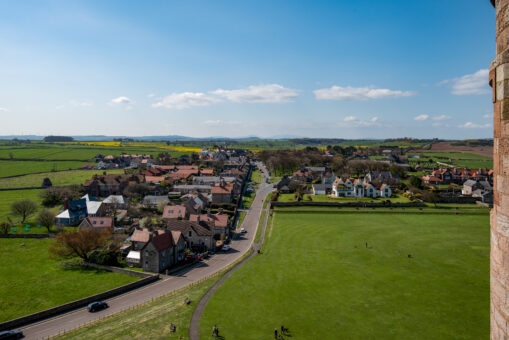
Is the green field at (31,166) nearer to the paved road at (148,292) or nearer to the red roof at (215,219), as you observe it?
the red roof at (215,219)

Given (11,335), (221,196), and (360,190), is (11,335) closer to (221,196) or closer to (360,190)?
(221,196)

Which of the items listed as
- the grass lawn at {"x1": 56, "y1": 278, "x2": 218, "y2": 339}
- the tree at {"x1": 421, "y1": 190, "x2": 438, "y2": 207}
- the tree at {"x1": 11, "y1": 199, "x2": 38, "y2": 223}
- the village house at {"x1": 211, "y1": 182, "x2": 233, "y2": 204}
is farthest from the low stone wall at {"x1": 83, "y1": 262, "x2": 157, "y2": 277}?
the tree at {"x1": 421, "y1": 190, "x2": 438, "y2": 207}

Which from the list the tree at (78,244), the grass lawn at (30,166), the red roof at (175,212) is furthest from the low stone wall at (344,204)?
the grass lawn at (30,166)

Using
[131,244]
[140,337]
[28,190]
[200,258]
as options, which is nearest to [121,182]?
[28,190]

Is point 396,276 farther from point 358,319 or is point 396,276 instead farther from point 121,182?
point 121,182

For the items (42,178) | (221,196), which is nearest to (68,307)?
(221,196)
